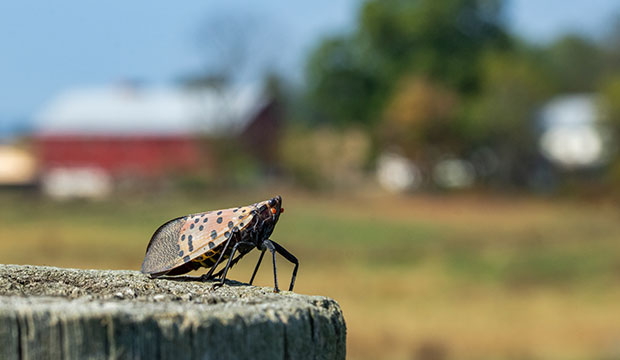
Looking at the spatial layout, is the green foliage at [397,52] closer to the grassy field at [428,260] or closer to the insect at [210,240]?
the grassy field at [428,260]

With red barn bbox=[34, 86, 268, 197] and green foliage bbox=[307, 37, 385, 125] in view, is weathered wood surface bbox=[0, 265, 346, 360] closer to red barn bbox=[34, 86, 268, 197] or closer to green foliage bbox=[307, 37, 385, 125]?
red barn bbox=[34, 86, 268, 197]

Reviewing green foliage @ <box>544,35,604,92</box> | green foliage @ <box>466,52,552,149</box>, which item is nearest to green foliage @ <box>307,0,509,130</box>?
green foliage @ <box>466,52,552,149</box>

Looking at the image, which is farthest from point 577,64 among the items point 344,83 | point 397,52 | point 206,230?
point 206,230

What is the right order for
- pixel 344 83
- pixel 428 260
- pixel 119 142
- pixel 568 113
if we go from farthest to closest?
pixel 568 113 < pixel 344 83 < pixel 119 142 < pixel 428 260

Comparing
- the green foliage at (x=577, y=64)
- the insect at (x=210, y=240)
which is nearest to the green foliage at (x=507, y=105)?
the green foliage at (x=577, y=64)

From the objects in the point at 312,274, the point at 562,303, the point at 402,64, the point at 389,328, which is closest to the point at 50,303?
the point at 389,328

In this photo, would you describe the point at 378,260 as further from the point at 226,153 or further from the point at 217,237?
the point at 226,153

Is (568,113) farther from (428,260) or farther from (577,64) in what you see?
(428,260)
